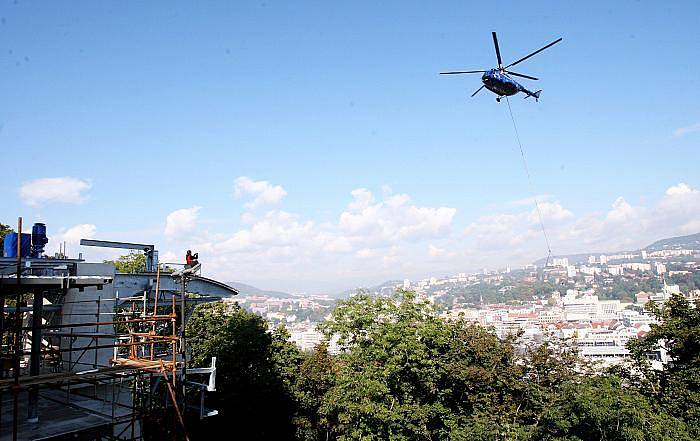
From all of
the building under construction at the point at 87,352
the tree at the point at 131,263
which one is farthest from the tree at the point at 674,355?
the tree at the point at 131,263

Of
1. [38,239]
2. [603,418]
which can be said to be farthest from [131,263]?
[603,418]

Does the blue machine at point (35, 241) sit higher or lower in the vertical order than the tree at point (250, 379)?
higher

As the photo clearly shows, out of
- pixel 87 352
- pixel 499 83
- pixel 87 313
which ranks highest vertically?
pixel 499 83

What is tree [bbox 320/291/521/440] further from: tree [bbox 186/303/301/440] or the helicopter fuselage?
the helicopter fuselage

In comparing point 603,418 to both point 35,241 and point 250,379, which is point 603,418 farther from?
point 35,241

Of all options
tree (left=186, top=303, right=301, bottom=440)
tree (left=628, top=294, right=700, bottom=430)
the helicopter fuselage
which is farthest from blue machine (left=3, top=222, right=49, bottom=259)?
tree (left=628, top=294, right=700, bottom=430)

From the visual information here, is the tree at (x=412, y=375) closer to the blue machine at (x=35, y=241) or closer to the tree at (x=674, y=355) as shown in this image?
the tree at (x=674, y=355)
